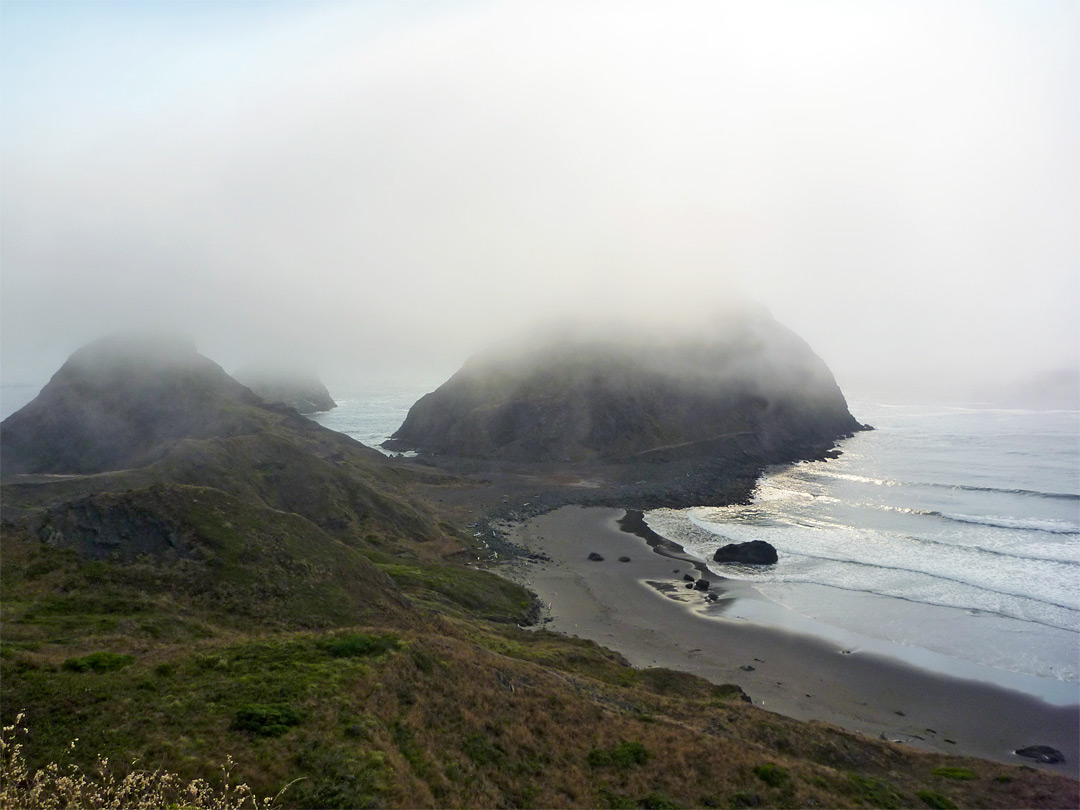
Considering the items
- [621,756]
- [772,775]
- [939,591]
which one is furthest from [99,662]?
[939,591]

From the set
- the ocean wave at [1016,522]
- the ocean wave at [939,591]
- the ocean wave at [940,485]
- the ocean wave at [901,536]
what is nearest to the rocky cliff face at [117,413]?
the ocean wave at [901,536]

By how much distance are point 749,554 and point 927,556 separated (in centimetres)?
1774

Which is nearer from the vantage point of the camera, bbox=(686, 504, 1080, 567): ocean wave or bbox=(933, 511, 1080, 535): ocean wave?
bbox=(686, 504, 1080, 567): ocean wave

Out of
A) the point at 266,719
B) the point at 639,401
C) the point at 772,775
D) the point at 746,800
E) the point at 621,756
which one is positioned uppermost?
the point at 639,401

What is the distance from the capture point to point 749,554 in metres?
56.2

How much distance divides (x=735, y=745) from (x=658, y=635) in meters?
19.8

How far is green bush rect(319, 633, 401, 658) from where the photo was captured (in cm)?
1880

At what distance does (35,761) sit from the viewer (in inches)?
434

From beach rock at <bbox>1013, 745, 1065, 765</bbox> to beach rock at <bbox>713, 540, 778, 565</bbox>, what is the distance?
28.0 metres

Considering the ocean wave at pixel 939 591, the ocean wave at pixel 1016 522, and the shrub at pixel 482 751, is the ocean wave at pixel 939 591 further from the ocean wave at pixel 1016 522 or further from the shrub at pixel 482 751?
the shrub at pixel 482 751

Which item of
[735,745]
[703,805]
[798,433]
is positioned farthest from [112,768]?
[798,433]

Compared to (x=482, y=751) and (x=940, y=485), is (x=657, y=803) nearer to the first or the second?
(x=482, y=751)

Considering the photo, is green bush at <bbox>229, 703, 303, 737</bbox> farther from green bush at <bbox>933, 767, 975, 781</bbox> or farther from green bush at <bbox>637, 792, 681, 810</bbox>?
green bush at <bbox>933, 767, 975, 781</bbox>

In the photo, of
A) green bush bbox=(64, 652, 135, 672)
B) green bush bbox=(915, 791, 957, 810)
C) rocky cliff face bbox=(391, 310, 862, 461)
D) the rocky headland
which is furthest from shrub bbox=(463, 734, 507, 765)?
rocky cliff face bbox=(391, 310, 862, 461)
